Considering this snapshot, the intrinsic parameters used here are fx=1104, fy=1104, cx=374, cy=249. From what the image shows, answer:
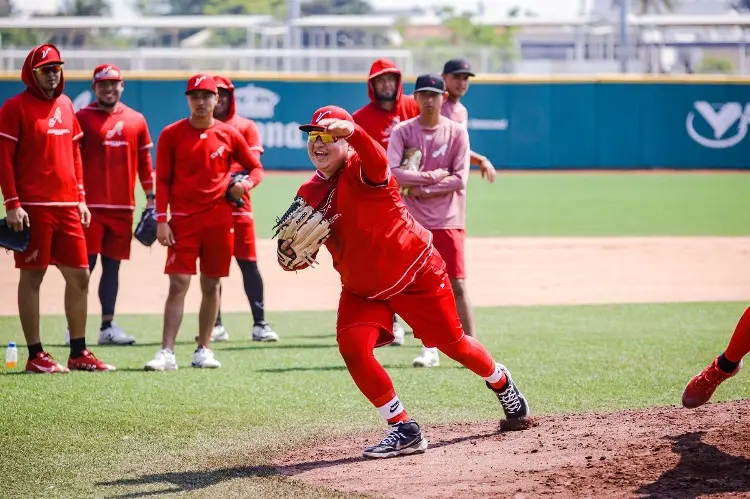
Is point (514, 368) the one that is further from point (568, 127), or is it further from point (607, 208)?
point (568, 127)

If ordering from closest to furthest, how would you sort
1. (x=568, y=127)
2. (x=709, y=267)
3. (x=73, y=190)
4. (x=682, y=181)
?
(x=73, y=190) < (x=709, y=267) < (x=682, y=181) < (x=568, y=127)

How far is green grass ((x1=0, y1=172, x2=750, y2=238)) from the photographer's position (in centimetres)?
1927

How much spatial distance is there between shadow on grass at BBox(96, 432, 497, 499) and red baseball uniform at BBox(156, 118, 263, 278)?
300 cm

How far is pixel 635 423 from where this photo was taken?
6289 millimetres

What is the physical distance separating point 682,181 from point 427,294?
78.0 ft

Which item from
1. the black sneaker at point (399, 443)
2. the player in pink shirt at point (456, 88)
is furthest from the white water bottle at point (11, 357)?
the player in pink shirt at point (456, 88)

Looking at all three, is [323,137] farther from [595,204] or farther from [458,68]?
[595,204]

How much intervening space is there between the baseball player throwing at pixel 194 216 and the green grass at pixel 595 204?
9.70 metres

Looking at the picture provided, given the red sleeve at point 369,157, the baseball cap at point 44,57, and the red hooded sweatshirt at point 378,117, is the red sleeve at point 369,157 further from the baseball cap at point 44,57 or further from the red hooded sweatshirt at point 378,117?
the red hooded sweatshirt at point 378,117

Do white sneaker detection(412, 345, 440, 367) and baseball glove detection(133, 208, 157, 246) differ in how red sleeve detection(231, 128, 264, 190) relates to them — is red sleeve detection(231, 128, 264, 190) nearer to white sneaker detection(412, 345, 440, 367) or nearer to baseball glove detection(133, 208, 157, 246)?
baseball glove detection(133, 208, 157, 246)

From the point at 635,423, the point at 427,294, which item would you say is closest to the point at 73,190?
the point at 427,294

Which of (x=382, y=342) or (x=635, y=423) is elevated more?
(x=382, y=342)

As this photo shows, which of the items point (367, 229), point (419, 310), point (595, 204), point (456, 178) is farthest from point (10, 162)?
point (595, 204)

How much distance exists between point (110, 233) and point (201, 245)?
1958mm
